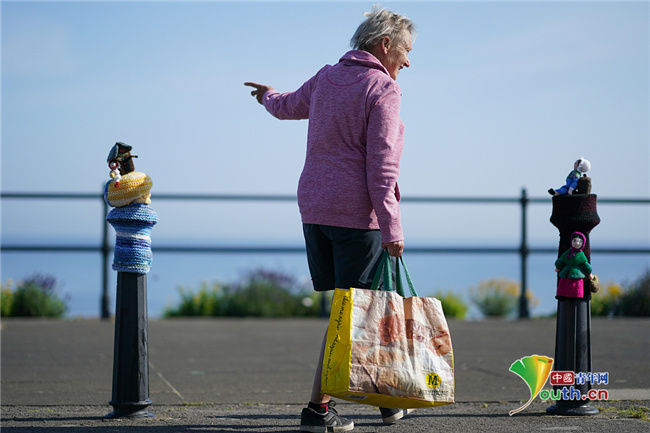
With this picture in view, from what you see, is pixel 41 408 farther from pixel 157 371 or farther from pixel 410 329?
pixel 410 329

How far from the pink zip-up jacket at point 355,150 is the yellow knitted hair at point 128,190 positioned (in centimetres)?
83

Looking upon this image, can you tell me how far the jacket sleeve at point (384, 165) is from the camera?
3594 mm

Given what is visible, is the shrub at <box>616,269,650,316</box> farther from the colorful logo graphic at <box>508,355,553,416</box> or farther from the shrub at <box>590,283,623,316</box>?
the colorful logo graphic at <box>508,355,553,416</box>

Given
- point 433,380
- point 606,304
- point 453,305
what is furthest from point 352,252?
point 453,305

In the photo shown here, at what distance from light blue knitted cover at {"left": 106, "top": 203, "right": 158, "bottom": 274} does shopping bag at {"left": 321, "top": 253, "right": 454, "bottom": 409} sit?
1112 mm

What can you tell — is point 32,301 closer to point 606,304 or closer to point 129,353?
point 129,353

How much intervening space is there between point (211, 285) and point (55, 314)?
2021 millimetres

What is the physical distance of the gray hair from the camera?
3809 mm

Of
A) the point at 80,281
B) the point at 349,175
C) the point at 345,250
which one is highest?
the point at 349,175

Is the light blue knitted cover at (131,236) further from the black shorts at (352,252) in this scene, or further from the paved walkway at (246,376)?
the black shorts at (352,252)

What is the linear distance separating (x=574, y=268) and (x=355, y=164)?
1312mm

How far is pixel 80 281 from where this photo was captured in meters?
36.3

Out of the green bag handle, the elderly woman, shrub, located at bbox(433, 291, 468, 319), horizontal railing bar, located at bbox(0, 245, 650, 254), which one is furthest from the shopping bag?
shrub, located at bbox(433, 291, 468, 319)

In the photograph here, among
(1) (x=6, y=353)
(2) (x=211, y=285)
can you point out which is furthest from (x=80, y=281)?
(1) (x=6, y=353)
